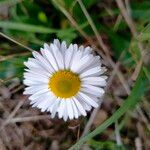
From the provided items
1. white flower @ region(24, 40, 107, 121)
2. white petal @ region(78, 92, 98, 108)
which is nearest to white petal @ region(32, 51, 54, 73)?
white flower @ region(24, 40, 107, 121)

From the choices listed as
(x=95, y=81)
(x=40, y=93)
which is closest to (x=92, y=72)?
(x=95, y=81)

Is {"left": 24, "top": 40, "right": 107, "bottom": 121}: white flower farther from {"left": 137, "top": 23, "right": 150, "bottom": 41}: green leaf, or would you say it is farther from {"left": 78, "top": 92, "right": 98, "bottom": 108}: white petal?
{"left": 137, "top": 23, "right": 150, "bottom": 41}: green leaf

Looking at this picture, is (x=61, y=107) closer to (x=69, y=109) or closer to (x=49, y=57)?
(x=69, y=109)

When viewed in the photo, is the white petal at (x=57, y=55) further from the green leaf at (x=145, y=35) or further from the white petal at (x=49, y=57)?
the green leaf at (x=145, y=35)

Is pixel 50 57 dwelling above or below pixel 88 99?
above

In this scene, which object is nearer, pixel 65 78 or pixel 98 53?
pixel 65 78

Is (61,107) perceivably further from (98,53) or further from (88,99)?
(98,53)

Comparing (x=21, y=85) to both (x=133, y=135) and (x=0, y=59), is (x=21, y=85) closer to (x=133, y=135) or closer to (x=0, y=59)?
(x=0, y=59)
